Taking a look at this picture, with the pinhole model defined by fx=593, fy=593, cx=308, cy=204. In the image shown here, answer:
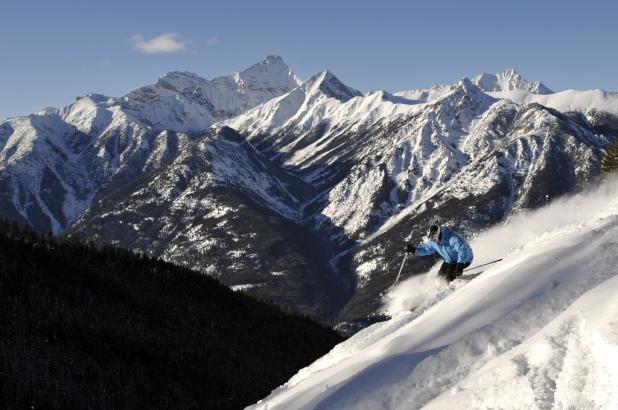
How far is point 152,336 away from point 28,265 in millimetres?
9373

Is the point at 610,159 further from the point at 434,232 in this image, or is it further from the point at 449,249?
the point at 434,232

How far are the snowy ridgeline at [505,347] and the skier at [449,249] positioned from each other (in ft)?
10.8

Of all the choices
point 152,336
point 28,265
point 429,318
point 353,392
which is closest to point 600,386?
point 353,392

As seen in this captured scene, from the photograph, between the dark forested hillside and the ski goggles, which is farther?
the dark forested hillside

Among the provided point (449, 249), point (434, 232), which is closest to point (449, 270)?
point (449, 249)

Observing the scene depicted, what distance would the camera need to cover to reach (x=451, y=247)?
835 inches

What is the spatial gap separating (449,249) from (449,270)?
0.79m

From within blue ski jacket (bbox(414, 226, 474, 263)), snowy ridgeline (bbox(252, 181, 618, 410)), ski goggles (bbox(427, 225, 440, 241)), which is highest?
ski goggles (bbox(427, 225, 440, 241))

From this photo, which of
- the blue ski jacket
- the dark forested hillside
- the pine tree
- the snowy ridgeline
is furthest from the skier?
the pine tree

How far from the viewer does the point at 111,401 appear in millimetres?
23391

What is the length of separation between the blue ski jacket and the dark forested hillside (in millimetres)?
12461

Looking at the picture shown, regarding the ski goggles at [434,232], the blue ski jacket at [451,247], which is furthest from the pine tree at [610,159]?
the ski goggles at [434,232]

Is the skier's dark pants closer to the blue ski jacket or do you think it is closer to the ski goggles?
the blue ski jacket

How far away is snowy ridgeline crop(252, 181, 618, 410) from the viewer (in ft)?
28.8
